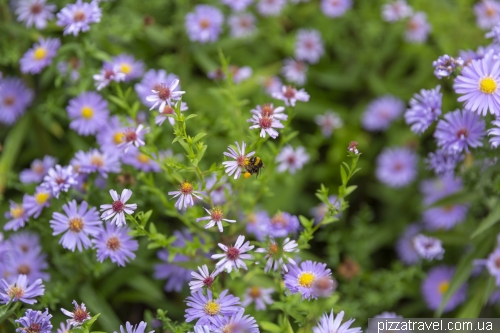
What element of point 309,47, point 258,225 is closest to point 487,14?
point 309,47

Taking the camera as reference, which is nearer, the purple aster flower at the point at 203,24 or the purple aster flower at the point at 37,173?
the purple aster flower at the point at 37,173

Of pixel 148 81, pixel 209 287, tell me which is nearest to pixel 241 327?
pixel 209 287

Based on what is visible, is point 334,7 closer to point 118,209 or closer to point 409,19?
point 409,19

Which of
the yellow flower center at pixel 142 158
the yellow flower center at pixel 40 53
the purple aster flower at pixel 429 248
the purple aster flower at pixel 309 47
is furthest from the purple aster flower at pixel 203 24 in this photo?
the purple aster flower at pixel 429 248

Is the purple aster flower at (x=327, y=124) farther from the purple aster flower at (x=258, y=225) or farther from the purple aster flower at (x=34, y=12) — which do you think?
the purple aster flower at (x=34, y=12)

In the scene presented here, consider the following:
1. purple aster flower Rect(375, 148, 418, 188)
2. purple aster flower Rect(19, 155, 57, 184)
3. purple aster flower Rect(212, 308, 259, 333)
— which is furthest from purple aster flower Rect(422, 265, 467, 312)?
purple aster flower Rect(19, 155, 57, 184)

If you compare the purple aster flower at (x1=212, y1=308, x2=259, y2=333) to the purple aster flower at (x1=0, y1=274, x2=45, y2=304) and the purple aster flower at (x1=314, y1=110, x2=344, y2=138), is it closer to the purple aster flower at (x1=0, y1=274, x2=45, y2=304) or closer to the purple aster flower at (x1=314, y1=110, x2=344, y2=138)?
the purple aster flower at (x1=0, y1=274, x2=45, y2=304)
